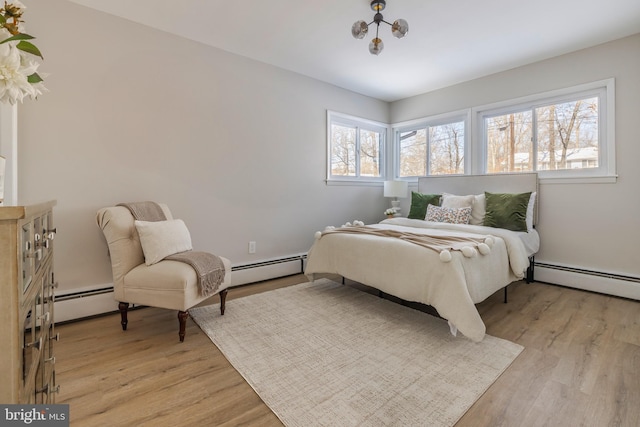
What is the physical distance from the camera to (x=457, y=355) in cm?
192

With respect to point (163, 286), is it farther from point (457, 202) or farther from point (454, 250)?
point (457, 202)

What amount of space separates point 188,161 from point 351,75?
7.68 feet

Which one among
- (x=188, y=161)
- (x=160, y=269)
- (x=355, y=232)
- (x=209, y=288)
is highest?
(x=188, y=161)

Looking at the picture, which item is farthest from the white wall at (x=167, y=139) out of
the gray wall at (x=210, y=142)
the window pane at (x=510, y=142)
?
the window pane at (x=510, y=142)

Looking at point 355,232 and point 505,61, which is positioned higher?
point 505,61

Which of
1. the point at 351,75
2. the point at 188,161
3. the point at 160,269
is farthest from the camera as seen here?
the point at 351,75

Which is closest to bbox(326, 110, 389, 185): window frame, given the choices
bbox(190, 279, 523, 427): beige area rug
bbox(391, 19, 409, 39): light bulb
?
bbox(391, 19, 409, 39): light bulb

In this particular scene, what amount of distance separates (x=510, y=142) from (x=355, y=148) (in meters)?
2.08

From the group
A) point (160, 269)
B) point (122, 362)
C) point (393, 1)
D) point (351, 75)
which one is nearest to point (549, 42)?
point (393, 1)

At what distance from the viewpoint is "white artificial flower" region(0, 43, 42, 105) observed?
74 cm

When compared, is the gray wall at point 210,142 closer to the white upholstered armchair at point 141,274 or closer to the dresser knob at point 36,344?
the white upholstered armchair at point 141,274

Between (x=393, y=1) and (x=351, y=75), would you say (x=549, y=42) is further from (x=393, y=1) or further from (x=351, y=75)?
(x=351, y=75)

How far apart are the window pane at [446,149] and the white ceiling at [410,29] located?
840 millimetres

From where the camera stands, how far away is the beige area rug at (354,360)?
1457mm
